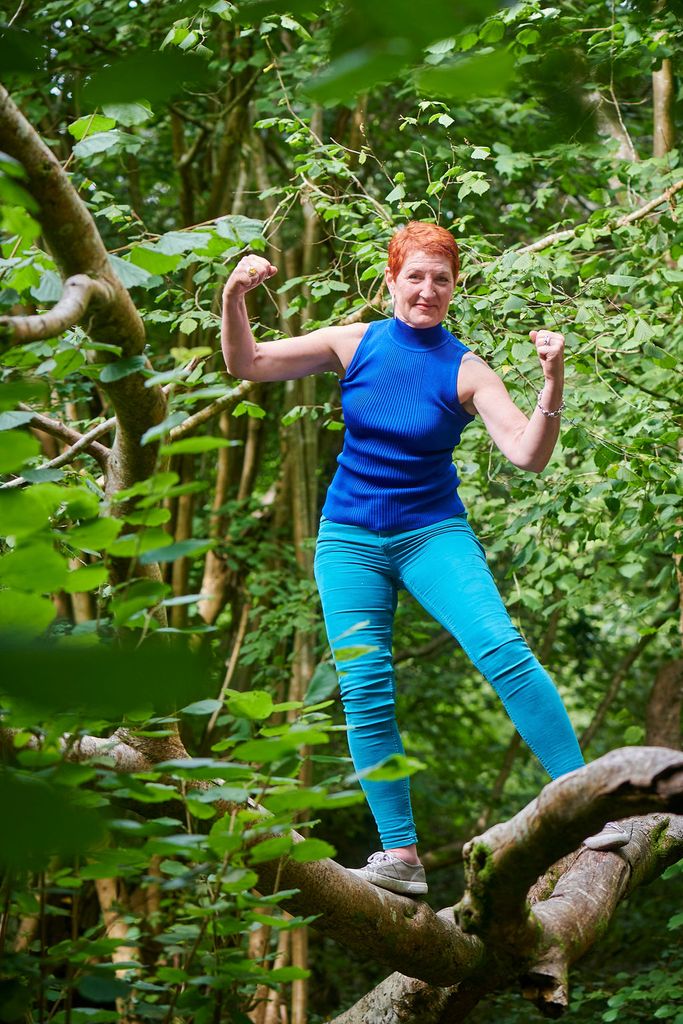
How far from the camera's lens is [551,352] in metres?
1.92

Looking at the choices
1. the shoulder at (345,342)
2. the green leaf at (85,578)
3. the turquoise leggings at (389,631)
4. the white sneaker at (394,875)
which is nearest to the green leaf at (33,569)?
the green leaf at (85,578)

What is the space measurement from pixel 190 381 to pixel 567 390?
2.10m

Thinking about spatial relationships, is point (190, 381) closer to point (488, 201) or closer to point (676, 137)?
point (676, 137)

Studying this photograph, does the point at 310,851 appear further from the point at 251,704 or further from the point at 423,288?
the point at 423,288

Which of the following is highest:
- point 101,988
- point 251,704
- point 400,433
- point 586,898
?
point 400,433

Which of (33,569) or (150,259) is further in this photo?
(150,259)

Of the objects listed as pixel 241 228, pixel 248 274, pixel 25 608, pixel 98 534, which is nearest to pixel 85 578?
pixel 98 534

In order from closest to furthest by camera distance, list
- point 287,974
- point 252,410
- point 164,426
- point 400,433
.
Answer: point 164,426 < point 287,974 < point 400,433 < point 252,410

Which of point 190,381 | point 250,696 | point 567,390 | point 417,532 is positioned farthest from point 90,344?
point 567,390

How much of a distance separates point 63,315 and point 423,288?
104cm

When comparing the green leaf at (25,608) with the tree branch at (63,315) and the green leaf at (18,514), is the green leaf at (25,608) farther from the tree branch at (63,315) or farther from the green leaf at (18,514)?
the tree branch at (63,315)

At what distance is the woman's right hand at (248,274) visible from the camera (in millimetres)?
1940

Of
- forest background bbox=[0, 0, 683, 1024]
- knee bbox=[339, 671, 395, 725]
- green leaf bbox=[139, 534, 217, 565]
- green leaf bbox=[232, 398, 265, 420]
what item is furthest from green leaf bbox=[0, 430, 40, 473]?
green leaf bbox=[232, 398, 265, 420]

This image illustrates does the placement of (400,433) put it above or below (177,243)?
below
